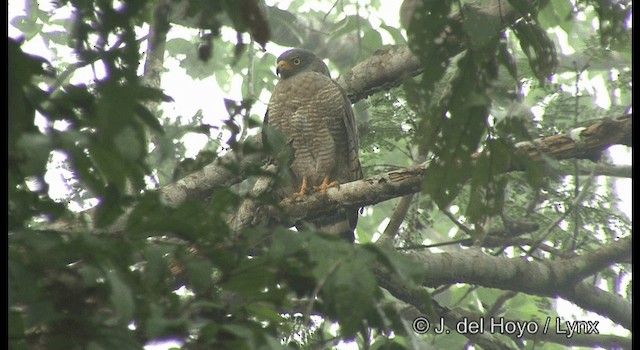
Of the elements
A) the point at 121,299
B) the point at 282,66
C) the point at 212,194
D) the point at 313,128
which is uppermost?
the point at 282,66

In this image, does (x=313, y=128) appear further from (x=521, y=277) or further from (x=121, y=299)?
(x=121, y=299)

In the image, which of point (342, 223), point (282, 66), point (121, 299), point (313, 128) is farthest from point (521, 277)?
point (121, 299)

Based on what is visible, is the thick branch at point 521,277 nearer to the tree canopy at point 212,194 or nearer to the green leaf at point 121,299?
the tree canopy at point 212,194

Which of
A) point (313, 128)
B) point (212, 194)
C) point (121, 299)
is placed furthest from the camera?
point (313, 128)

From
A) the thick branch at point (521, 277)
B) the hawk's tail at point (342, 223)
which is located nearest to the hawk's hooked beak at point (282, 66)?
the hawk's tail at point (342, 223)

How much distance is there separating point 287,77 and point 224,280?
4.98 meters

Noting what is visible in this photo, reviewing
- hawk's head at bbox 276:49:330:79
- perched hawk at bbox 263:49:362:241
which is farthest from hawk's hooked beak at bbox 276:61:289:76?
perched hawk at bbox 263:49:362:241

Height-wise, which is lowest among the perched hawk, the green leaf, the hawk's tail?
the green leaf

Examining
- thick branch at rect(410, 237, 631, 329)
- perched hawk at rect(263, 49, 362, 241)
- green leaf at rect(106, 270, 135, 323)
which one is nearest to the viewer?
green leaf at rect(106, 270, 135, 323)

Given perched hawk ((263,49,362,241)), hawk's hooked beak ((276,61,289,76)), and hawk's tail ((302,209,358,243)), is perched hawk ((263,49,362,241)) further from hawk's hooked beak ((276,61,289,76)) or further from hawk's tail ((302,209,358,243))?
hawk's tail ((302,209,358,243))

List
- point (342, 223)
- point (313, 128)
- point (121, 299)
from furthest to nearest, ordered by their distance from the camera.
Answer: point (313, 128) < point (342, 223) < point (121, 299)

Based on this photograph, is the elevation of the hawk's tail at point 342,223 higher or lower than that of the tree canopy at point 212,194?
higher

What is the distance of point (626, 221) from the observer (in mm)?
4648
